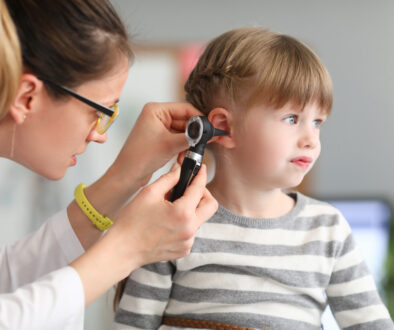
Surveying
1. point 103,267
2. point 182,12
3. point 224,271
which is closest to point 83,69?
point 103,267

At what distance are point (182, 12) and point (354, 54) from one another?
1004 mm

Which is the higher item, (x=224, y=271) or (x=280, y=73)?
(x=280, y=73)

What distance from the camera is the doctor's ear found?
0.92m

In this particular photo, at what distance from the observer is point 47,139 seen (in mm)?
998

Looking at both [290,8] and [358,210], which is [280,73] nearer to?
[358,210]

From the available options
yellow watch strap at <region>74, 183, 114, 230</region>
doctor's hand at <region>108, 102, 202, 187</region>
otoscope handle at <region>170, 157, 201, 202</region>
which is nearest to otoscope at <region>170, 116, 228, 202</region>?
otoscope handle at <region>170, 157, 201, 202</region>

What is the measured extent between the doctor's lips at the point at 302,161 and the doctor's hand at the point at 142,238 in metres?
0.24

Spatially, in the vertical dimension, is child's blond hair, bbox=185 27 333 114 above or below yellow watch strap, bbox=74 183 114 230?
above

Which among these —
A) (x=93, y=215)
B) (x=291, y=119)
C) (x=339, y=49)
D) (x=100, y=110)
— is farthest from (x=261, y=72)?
(x=339, y=49)

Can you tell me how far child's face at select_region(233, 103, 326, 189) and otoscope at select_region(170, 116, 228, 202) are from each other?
15 centimetres

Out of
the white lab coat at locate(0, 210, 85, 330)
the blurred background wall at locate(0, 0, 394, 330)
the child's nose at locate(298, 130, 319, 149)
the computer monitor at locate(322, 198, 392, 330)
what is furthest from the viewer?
the blurred background wall at locate(0, 0, 394, 330)

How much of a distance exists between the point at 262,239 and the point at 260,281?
0.08 m

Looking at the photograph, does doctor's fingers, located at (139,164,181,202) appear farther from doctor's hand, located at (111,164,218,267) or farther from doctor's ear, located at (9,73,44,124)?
doctor's ear, located at (9,73,44,124)

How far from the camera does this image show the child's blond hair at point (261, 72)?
1081 millimetres
